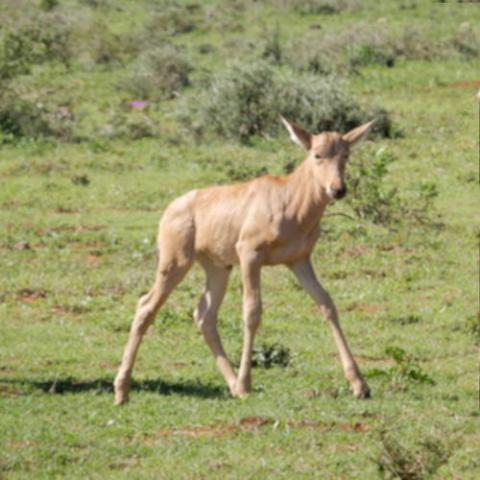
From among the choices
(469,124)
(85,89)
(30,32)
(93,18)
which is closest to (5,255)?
(469,124)

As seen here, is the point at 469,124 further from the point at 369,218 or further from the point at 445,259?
the point at 445,259

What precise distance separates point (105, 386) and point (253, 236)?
165 centimetres

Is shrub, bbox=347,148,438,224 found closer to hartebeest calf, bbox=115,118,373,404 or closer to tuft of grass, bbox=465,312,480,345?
tuft of grass, bbox=465,312,480,345

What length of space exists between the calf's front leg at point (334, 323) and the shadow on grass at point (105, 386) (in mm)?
966

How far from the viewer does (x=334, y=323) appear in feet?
34.7

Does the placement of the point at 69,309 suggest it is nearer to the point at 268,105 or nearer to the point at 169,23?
the point at 268,105

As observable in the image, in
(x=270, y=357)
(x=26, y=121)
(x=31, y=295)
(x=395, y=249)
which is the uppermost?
(x=270, y=357)

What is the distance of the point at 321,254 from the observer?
17188mm

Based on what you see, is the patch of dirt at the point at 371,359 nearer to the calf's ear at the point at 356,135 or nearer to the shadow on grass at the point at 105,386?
the shadow on grass at the point at 105,386

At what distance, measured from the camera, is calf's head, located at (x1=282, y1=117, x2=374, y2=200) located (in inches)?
419

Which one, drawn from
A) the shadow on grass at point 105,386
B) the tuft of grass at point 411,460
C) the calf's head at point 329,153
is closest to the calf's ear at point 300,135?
the calf's head at point 329,153

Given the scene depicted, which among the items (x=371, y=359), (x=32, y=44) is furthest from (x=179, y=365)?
(x=32, y=44)

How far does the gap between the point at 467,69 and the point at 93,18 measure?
13.1 m

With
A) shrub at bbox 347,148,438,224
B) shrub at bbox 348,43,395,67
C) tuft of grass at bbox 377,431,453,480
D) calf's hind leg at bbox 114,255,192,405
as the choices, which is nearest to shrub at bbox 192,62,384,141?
shrub at bbox 347,148,438,224
